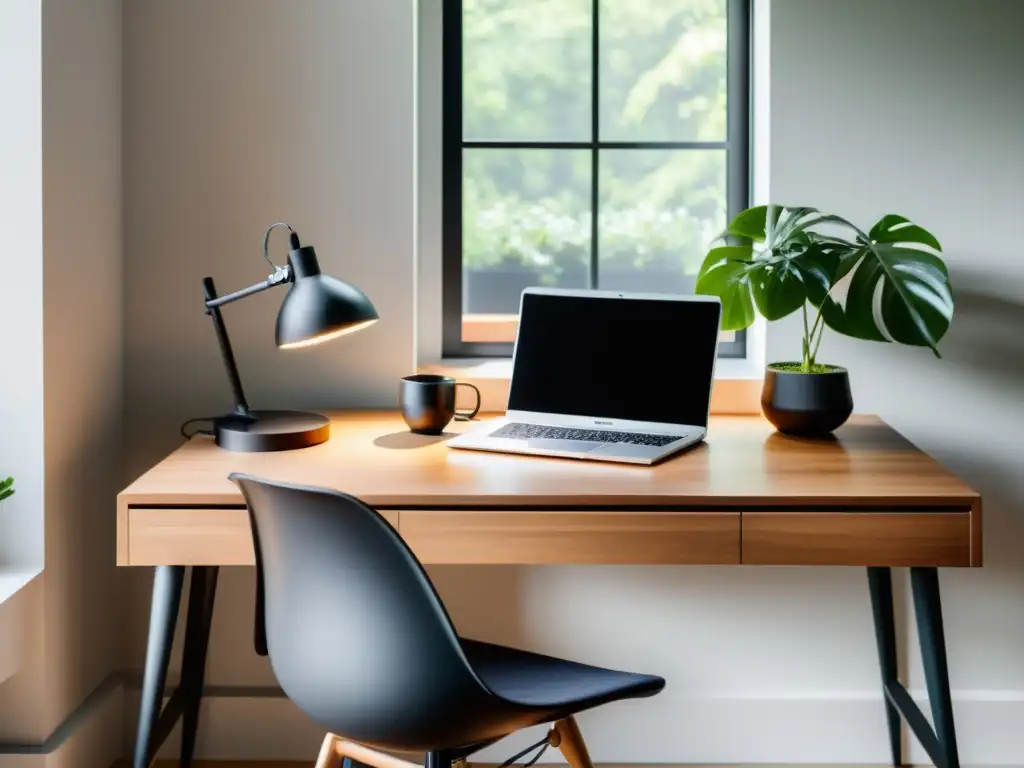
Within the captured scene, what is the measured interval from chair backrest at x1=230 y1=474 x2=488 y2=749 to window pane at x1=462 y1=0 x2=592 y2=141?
59.2 inches

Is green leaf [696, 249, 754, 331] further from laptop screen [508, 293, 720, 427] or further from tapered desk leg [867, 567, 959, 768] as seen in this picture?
tapered desk leg [867, 567, 959, 768]

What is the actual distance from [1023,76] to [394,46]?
139 centimetres

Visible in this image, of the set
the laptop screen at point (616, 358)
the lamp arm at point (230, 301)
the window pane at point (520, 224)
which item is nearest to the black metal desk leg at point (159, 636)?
the lamp arm at point (230, 301)

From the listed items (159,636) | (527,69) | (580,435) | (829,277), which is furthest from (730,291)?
(159,636)

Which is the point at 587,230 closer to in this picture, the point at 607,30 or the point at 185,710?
the point at 607,30

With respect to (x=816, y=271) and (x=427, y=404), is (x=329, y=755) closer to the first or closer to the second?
(x=427, y=404)

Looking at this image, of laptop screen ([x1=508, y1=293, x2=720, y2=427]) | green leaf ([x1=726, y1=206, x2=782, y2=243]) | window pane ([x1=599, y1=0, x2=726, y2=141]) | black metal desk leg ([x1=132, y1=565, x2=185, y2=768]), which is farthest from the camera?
window pane ([x1=599, y1=0, x2=726, y2=141])

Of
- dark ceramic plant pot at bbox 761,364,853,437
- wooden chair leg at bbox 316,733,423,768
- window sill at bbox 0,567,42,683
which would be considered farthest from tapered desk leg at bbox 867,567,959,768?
window sill at bbox 0,567,42,683

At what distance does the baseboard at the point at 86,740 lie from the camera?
7.42ft

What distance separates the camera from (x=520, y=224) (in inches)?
113

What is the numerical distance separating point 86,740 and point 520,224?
4.97 feet

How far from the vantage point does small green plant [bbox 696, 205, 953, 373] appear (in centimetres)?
228

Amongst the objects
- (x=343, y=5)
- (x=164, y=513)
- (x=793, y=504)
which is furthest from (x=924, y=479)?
(x=343, y=5)

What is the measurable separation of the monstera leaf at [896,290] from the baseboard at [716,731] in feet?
2.98
